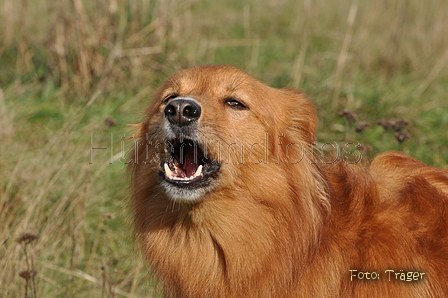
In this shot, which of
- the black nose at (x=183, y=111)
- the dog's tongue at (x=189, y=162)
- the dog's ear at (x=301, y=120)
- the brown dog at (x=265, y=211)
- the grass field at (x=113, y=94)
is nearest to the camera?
the brown dog at (x=265, y=211)

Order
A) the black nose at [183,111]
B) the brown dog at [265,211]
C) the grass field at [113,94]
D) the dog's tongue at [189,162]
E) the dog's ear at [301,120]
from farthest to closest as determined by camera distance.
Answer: the grass field at [113,94] → the dog's ear at [301,120] → the dog's tongue at [189,162] → the black nose at [183,111] → the brown dog at [265,211]

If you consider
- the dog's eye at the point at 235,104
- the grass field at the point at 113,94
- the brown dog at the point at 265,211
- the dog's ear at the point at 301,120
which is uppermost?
the dog's eye at the point at 235,104

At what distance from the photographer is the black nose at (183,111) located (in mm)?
3080

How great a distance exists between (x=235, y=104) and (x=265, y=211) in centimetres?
69

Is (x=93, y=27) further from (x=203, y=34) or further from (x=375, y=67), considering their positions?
(x=375, y=67)

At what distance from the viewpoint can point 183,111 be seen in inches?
121

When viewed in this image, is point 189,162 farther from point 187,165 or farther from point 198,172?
point 198,172

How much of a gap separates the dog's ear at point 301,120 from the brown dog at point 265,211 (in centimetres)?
5

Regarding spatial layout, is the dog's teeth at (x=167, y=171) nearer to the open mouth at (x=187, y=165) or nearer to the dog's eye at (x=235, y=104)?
the open mouth at (x=187, y=165)

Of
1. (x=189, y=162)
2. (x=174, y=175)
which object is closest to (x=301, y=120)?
(x=189, y=162)

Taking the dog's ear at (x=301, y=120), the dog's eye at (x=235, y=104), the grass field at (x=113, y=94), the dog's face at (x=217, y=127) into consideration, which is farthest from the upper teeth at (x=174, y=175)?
the grass field at (x=113, y=94)

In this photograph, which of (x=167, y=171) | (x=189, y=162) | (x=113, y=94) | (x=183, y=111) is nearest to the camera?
(x=183, y=111)

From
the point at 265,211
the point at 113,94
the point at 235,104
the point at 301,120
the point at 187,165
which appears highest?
the point at 235,104

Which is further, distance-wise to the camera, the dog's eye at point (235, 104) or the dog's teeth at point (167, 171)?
the dog's eye at point (235, 104)
